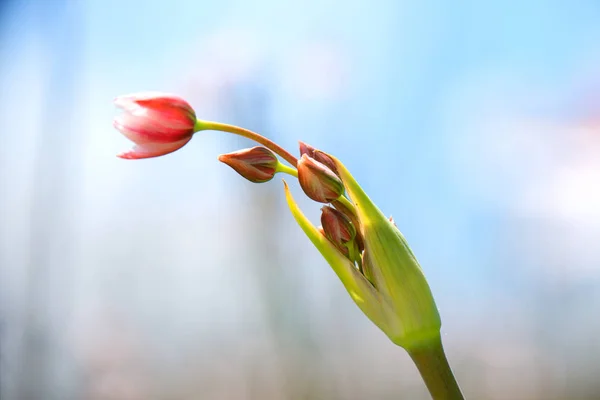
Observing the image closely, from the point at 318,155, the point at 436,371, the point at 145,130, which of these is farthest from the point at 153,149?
the point at 436,371

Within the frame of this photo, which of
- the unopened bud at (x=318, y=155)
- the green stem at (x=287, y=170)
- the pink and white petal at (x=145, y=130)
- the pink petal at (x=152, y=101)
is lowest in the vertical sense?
the green stem at (x=287, y=170)

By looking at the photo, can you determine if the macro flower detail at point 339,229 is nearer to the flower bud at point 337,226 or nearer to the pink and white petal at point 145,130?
the flower bud at point 337,226

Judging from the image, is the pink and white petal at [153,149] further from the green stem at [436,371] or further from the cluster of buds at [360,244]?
the green stem at [436,371]

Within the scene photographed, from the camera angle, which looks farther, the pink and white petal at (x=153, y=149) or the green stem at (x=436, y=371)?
the pink and white petal at (x=153, y=149)

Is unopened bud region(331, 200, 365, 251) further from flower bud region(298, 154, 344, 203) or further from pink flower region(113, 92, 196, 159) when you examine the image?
pink flower region(113, 92, 196, 159)

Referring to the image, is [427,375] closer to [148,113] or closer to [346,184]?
[346,184]

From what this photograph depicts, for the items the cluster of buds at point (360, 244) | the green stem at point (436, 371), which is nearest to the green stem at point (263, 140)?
the cluster of buds at point (360, 244)

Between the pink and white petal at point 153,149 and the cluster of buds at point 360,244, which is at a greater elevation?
the pink and white petal at point 153,149
